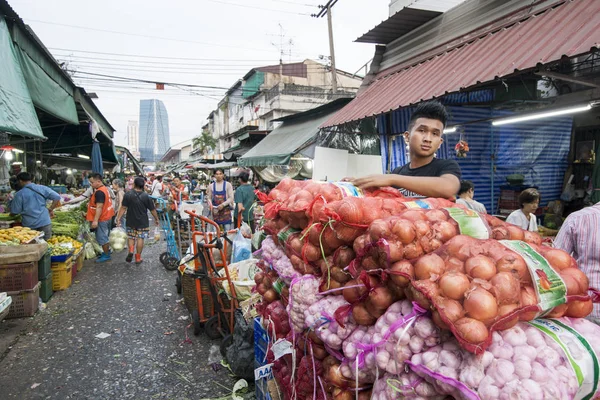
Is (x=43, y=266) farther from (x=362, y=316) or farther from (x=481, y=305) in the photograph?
(x=481, y=305)

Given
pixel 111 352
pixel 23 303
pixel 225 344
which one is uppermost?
pixel 23 303

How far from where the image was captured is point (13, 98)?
14.7 ft

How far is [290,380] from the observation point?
7.52 ft

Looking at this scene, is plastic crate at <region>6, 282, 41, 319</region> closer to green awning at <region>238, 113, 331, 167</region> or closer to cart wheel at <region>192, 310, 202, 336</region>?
cart wheel at <region>192, 310, 202, 336</region>

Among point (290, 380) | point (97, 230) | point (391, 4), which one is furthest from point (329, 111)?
point (290, 380)

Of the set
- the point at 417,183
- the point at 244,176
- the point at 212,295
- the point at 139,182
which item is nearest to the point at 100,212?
the point at 139,182

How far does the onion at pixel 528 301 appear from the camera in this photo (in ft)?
4.15

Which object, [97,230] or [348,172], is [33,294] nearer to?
[97,230]

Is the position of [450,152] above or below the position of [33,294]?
above

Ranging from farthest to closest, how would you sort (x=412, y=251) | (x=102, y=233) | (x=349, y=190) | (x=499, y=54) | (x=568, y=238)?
(x=102, y=233) → (x=499, y=54) → (x=568, y=238) → (x=349, y=190) → (x=412, y=251)

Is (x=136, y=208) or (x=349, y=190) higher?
(x=349, y=190)

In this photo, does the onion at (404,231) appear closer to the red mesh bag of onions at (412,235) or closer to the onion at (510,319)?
the red mesh bag of onions at (412,235)

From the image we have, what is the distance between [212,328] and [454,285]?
4246 millimetres

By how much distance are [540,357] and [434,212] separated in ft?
2.37
